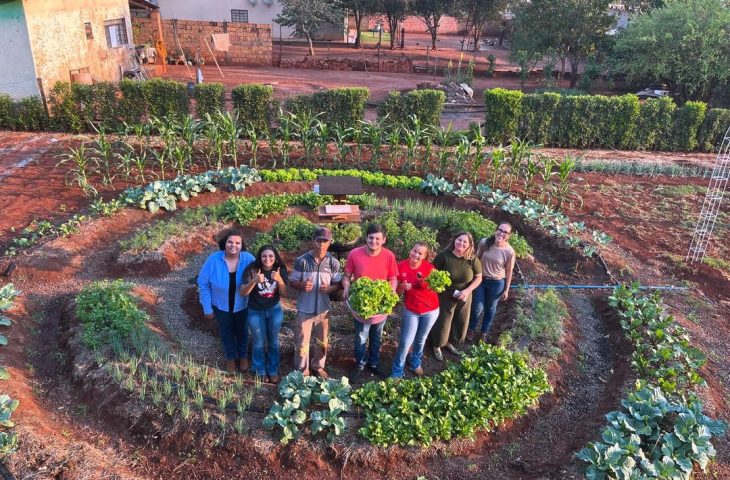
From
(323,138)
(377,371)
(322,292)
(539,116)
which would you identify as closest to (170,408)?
(322,292)

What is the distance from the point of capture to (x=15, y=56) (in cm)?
1451

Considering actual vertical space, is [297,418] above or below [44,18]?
below

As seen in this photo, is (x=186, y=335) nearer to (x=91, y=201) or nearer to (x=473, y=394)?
(x=473, y=394)

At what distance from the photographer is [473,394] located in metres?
5.18

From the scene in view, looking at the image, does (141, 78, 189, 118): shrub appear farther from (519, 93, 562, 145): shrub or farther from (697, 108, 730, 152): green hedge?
(697, 108, 730, 152): green hedge

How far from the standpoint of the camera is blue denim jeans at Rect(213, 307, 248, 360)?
18.2ft

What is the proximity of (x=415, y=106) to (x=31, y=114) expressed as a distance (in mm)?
9901

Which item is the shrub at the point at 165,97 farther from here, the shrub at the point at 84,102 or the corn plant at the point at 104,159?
the corn plant at the point at 104,159

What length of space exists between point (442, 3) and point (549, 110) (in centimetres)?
1757

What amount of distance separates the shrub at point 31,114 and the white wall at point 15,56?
118 cm

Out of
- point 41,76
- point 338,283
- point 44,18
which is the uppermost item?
point 44,18

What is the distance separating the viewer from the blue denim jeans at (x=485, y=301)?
6.31 m

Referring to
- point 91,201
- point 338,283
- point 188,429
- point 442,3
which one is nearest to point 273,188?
point 91,201

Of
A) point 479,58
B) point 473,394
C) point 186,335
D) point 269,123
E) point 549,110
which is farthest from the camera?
point 479,58
